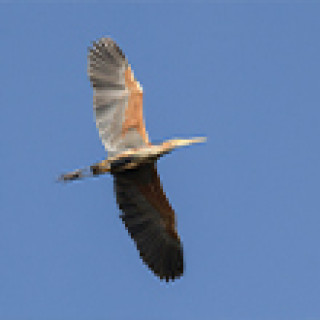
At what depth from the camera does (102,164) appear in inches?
615

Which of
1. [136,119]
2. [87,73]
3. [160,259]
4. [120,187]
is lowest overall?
[160,259]

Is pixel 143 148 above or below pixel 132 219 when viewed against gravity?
above

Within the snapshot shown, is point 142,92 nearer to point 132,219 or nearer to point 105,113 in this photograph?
point 105,113

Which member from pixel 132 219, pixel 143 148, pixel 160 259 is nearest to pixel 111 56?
pixel 143 148

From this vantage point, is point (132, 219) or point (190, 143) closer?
point (190, 143)

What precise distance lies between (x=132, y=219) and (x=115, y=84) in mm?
3123

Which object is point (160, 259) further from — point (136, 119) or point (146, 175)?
point (136, 119)

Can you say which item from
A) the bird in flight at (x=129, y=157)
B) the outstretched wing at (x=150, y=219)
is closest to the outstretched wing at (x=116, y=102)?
the bird in flight at (x=129, y=157)

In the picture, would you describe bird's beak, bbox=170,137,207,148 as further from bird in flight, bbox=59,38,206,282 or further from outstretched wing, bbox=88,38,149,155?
outstretched wing, bbox=88,38,149,155

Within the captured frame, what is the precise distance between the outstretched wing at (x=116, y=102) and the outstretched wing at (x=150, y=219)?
2.56ft

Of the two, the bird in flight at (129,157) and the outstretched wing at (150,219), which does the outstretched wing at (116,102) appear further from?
the outstretched wing at (150,219)

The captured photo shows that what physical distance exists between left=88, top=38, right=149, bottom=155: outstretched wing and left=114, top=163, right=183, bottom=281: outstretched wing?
781 millimetres

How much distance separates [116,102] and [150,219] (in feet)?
9.29

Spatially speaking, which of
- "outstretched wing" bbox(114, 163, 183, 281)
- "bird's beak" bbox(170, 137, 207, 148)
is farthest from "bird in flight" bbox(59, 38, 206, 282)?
"bird's beak" bbox(170, 137, 207, 148)
